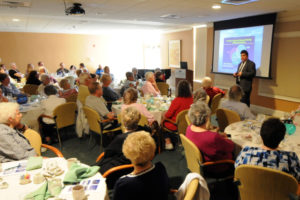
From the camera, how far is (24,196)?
1536mm

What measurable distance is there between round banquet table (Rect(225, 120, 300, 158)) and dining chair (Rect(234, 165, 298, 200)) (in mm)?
569

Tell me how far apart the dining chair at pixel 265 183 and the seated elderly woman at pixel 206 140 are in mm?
407

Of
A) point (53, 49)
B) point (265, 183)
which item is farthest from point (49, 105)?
point (53, 49)

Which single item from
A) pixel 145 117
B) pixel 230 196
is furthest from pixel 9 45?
pixel 230 196

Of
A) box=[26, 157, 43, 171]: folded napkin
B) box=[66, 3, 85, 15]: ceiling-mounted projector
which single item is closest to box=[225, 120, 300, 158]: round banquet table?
box=[26, 157, 43, 171]: folded napkin

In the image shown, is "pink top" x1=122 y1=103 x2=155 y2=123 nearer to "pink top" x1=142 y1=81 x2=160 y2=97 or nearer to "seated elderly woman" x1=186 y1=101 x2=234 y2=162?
"seated elderly woman" x1=186 y1=101 x2=234 y2=162

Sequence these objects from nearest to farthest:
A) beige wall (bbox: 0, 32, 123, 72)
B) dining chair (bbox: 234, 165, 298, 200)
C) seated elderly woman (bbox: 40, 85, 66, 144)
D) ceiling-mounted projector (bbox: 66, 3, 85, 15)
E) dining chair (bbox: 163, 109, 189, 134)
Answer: dining chair (bbox: 234, 165, 298, 200) < dining chair (bbox: 163, 109, 189, 134) < seated elderly woman (bbox: 40, 85, 66, 144) < ceiling-mounted projector (bbox: 66, 3, 85, 15) < beige wall (bbox: 0, 32, 123, 72)

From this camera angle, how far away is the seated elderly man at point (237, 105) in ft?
10.2

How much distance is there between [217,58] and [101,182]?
21.7 feet

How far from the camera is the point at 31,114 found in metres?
3.90

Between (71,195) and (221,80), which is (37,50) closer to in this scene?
(221,80)

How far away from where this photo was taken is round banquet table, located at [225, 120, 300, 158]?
2.14 metres

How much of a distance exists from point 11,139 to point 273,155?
2390mm

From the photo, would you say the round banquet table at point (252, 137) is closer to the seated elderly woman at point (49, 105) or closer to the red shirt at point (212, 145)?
the red shirt at point (212, 145)
